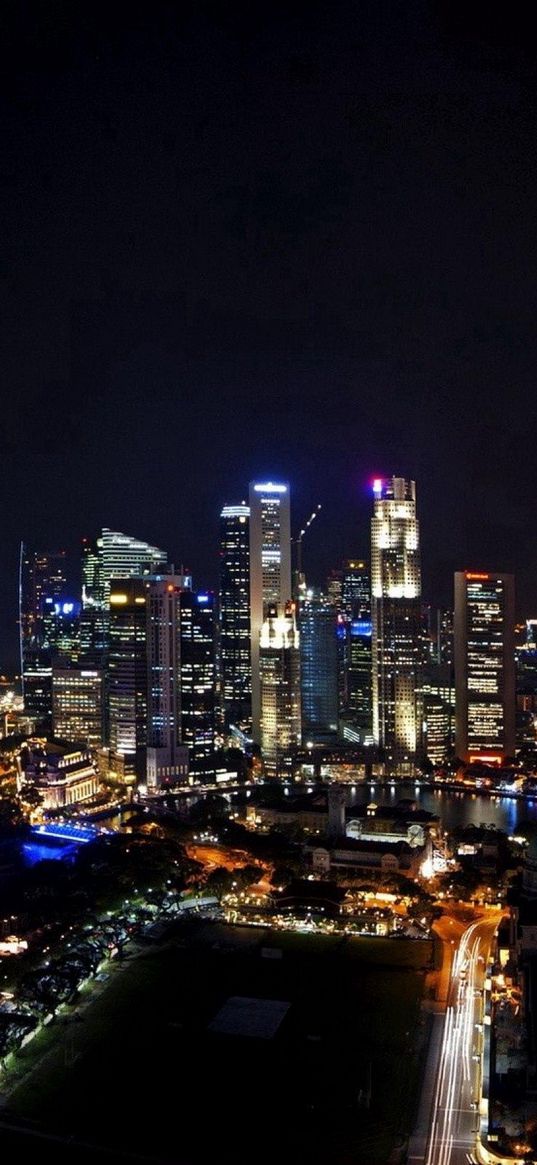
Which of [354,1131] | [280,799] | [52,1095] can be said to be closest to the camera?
[354,1131]

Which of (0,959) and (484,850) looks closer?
(0,959)

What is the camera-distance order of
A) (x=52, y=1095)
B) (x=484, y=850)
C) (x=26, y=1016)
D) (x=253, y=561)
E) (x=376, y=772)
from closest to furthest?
(x=52, y=1095)
(x=26, y=1016)
(x=484, y=850)
(x=376, y=772)
(x=253, y=561)

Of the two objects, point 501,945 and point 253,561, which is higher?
point 253,561

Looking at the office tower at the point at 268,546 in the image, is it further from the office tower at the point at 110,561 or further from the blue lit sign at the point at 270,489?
the office tower at the point at 110,561

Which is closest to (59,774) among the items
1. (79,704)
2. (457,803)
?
(79,704)

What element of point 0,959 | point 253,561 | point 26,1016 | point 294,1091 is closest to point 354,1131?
point 294,1091

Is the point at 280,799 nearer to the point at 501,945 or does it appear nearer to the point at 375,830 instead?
the point at 375,830
